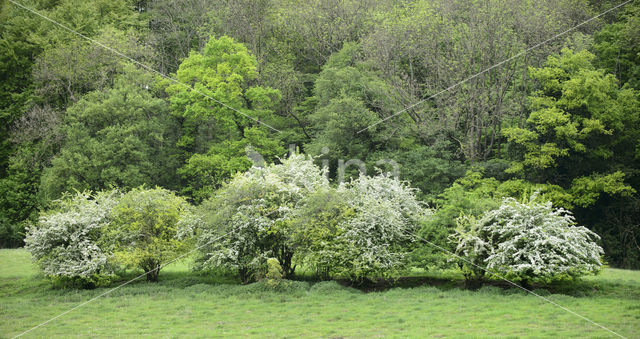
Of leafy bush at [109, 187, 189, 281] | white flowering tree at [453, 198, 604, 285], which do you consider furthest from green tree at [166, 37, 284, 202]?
white flowering tree at [453, 198, 604, 285]

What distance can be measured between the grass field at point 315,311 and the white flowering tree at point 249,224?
40.3 inches

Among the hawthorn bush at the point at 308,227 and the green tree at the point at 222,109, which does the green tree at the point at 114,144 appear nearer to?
the green tree at the point at 222,109

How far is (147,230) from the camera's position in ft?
66.6

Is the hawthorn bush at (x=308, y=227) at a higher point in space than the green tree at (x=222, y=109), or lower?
lower

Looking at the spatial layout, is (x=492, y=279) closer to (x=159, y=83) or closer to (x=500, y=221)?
(x=500, y=221)

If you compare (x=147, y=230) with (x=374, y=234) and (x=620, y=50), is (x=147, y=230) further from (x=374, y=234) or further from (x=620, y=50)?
(x=620, y=50)

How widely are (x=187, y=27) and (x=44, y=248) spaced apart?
114 feet

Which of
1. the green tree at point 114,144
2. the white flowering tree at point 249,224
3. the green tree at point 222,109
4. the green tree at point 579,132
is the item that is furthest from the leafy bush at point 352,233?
the green tree at point 114,144

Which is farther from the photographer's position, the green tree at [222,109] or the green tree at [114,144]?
the green tree at [222,109]

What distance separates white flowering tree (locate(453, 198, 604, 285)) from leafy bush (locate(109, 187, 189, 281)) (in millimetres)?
10073

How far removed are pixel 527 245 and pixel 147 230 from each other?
13.0 meters

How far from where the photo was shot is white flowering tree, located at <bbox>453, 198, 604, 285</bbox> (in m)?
16.3

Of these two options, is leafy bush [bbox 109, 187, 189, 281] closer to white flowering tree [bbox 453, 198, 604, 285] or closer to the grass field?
the grass field

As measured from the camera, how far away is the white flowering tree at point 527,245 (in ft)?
53.4
